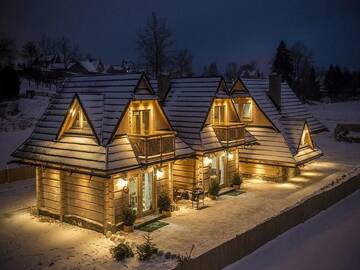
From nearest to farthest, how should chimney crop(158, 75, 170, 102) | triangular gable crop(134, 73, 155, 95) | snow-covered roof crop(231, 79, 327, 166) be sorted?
triangular gable crop(134, 73, 155, 95) → chimney crop(158, 75, 170, 102) → snow-covered roof crop(231, 79, 327, 166)

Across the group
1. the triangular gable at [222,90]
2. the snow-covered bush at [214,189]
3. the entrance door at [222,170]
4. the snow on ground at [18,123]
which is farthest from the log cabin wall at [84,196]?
the snow on ground at [18,123]

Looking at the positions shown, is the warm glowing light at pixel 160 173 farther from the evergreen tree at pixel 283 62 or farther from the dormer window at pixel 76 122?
the evergreen tree at pixel 283 62

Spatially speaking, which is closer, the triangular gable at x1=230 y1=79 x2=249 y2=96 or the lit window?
the triangular gable at x1=230 y1=79 x2=249 y2=96

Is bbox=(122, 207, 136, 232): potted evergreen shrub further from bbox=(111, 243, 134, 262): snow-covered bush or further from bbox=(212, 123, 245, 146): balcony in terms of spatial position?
bbox=(212, 123, 245, 146): balcony

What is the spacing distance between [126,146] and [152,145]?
3.50 feet

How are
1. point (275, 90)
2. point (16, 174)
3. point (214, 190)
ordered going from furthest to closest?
point (275, 90) < point (16, 174) < point (214, 190)

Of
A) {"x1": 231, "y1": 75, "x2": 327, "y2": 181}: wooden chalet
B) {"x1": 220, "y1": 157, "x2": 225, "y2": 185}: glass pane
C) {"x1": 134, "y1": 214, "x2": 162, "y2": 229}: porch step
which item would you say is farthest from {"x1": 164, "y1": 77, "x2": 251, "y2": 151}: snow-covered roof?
{"x1": 134, "y1": 214, "x2": 162, "y2": 229}: porch step

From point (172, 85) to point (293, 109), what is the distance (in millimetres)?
10279

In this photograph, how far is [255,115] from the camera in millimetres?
26766

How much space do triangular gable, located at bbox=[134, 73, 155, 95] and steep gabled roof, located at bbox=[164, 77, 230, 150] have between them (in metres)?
4.11

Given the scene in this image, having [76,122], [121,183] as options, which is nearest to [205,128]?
[121,183]

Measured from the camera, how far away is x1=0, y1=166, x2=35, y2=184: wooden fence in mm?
24627

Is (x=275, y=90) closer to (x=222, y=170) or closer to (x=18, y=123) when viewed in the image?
(x=222, y=170)

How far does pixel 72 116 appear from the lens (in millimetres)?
17547
